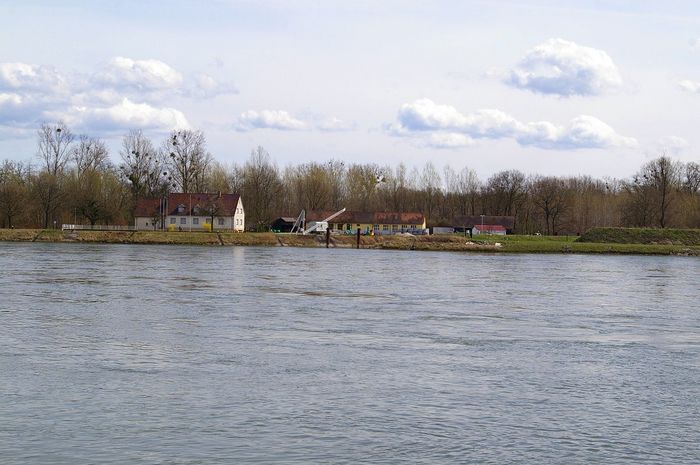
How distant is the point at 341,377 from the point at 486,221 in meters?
115

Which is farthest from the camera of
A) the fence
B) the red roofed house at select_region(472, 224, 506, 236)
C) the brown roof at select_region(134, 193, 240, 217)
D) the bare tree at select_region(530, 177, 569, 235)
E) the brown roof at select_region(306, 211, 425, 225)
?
the bare tree at select_region(530, 177, 569, 235)

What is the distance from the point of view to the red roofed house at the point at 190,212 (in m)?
102

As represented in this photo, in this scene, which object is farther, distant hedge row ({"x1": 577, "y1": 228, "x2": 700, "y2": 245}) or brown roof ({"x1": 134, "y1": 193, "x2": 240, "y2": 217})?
brown roof ({"x1": 134, "y1": 193, "x2": 240, "y2": 217})

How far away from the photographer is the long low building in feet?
408

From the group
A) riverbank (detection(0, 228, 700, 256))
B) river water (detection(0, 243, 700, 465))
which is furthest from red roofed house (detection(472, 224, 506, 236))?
river water (detection(0, 243, 700, 465))

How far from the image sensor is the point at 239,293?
108 ft

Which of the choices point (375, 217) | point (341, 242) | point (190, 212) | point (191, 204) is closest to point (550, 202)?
point (375, 217)

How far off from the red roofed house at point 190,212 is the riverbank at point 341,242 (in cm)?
1221

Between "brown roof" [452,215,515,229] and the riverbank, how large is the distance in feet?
125

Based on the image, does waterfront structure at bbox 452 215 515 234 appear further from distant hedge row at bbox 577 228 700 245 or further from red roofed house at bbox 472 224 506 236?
distant hedge row at bbox 577 228 700 245

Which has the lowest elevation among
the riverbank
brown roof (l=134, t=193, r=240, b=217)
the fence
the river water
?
the river water

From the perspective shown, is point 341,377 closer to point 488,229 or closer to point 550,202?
point 488,229

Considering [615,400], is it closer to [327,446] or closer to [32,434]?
[327,446]

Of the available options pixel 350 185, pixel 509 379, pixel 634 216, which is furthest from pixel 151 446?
pixel 350 185
